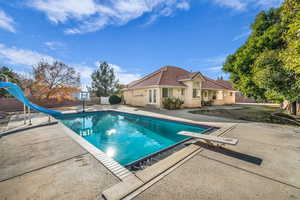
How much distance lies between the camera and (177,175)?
2.42 meters

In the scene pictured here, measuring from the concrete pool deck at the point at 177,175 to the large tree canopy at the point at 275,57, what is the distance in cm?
454

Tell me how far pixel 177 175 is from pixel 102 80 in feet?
90.5

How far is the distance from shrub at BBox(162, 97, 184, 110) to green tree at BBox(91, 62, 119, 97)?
1810cm

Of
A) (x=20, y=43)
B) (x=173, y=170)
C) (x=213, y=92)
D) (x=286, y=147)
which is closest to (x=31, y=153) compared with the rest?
(x=173, y=170)

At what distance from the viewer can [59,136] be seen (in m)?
4.80

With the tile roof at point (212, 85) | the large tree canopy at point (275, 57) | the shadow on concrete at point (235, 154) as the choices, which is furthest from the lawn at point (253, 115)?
the tile roof at point (212, 85)

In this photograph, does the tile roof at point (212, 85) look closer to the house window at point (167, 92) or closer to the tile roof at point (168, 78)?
the tile roof at point (168, 78)

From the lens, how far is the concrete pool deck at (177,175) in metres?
1.94

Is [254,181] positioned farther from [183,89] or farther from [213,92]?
[213,92]

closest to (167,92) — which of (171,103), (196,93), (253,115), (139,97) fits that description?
(171,103)

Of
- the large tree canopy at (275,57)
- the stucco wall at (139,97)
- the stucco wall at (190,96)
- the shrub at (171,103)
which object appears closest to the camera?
the large tree canopy at (275,57)

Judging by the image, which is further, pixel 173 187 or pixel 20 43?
pixel 20 43

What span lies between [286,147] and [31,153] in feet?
26.4

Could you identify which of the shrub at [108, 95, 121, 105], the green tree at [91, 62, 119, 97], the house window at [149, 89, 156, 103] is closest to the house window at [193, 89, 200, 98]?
the house window at [149, 89, 156, 103]
